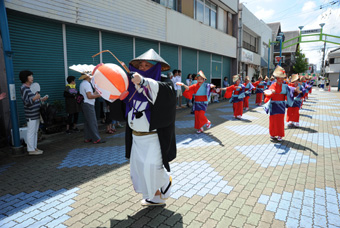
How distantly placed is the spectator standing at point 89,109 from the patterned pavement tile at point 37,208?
9.25 feet

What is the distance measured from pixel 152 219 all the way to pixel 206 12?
17.0 metres

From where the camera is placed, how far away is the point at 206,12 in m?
17.1

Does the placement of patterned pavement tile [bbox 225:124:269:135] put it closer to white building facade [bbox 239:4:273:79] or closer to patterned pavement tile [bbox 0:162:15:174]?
patterned pavement tile [bbox 0:162:15:174]

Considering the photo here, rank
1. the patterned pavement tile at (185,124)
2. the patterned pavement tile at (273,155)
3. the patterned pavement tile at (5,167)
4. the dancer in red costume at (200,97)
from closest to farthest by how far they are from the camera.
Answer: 1. the patterned pavement tile at (5,167)
2. the patterned pavement tile at (273,155)
3. the dancer in red costume at (200,97)
4. the patterned pavement tile at (185,124)

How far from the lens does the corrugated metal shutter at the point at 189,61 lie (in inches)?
576

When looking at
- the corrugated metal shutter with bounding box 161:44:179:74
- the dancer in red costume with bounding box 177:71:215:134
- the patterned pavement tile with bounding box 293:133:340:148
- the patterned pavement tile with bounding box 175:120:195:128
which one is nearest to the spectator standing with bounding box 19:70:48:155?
the dancer in red costume with bounding box 177:71:215:134

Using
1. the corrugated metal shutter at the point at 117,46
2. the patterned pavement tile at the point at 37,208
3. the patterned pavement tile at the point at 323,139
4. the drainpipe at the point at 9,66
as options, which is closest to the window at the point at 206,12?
the corrugated metal shutter at the point at 117,46

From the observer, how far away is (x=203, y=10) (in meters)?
16.5

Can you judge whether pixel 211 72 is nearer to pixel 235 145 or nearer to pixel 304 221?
pixel 235 145

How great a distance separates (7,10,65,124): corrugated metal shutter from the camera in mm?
6504

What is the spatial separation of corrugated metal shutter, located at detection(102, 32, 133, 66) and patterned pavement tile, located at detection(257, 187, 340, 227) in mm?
7942

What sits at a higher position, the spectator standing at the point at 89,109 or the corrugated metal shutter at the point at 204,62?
the corrugated metal shutter at the point at 204,62

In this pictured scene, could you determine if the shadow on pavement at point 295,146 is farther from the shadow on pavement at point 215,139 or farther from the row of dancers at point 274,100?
the shadow on pavement at point 215,139

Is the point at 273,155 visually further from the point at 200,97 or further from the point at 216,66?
the point at 216,66
